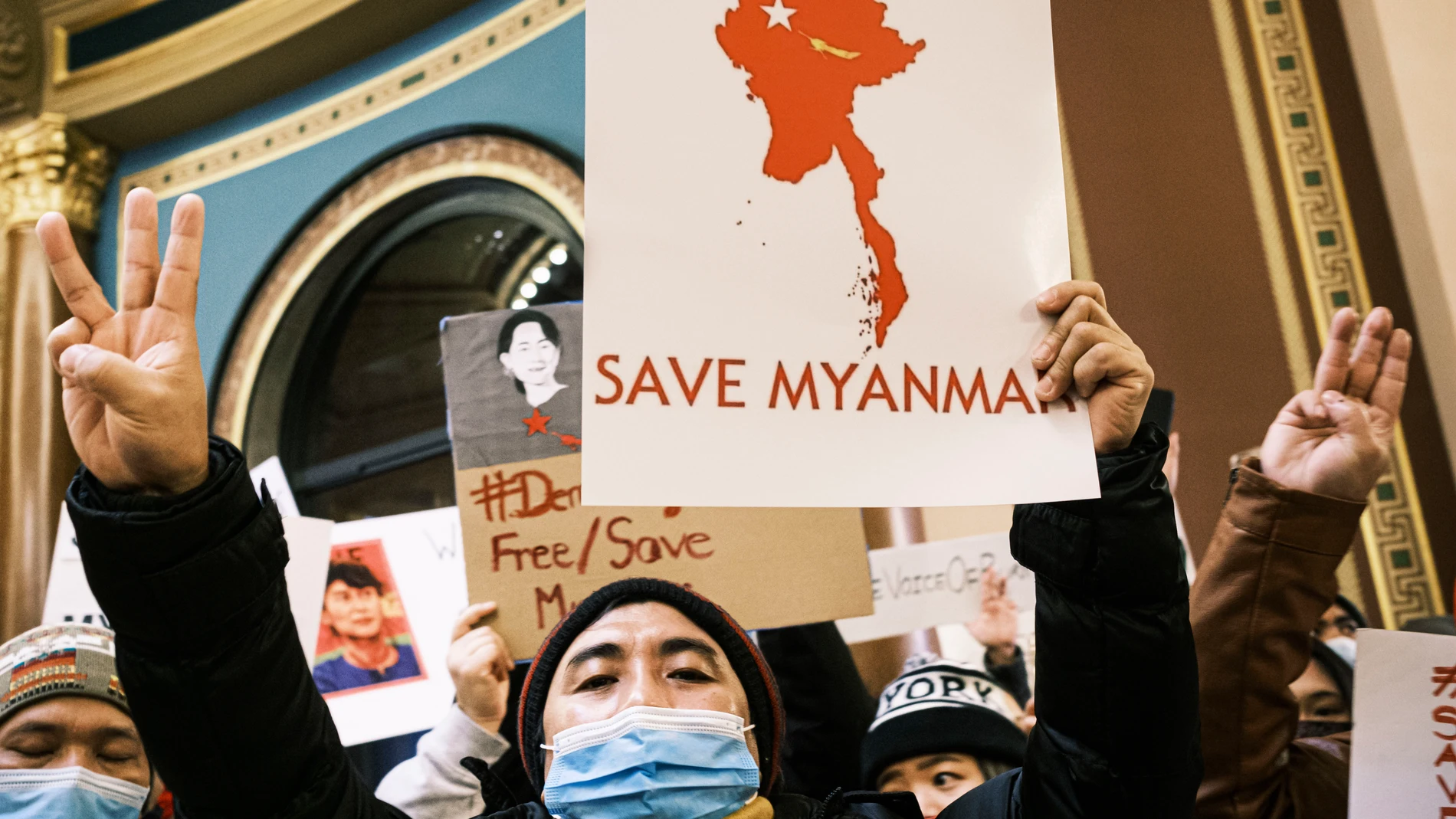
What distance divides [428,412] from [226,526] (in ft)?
11.5

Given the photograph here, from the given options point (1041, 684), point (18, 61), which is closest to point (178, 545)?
point (1041, 684)

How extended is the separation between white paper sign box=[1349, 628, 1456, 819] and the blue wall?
8.86 feet

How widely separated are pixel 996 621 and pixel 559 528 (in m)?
1.01

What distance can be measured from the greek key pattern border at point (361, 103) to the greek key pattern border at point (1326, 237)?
2.03m

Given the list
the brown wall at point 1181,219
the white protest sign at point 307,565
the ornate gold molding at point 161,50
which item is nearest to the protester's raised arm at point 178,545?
the white protest sign at point 307,565

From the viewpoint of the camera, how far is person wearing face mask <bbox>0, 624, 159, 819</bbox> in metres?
1.31

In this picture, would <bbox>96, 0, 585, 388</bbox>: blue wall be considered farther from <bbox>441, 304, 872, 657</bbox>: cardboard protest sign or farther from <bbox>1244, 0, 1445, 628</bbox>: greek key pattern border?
<bbox>1244, 0, 1445, 628</bbox>: greek key pattern border

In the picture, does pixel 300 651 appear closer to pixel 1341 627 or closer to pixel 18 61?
pixel 1341 627

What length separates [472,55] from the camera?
3725 mm

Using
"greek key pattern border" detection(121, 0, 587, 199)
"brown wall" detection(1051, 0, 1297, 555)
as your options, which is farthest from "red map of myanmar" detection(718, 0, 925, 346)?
"greek key pattern border" detection(121, 0, 587, 199)

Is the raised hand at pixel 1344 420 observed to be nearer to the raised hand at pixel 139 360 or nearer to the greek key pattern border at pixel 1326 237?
the greek key pattern border at pixel 1326 237

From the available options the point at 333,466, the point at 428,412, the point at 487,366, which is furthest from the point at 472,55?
the point at 487,366

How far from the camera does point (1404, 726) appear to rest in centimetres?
125

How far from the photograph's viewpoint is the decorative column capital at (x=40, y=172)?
4.24m
